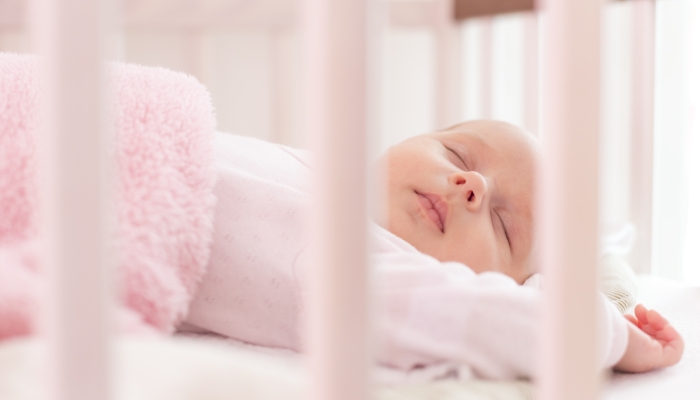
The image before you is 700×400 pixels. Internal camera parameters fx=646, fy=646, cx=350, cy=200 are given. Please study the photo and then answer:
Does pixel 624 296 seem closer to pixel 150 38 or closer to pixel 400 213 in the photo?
pixel 400 213

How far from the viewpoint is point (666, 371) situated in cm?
61

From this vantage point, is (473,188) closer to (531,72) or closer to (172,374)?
(172,374)

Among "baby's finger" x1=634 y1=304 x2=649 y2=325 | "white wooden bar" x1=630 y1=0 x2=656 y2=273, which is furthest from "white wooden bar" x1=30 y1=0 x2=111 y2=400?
"white wooden bar" x1=630 y1=0 x2=656 y2=273

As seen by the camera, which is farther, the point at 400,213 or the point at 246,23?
the point at 246,23

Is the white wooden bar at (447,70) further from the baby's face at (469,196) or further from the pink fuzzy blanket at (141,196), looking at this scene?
the pink fuzzy blanket at (141,196)

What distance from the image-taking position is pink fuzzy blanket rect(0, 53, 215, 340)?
0.50m

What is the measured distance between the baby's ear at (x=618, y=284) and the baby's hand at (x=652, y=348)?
0.09 metres

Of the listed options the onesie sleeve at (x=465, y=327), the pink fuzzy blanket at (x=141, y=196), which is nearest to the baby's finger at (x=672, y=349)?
the onesie sleeve at (x=465, y=327)

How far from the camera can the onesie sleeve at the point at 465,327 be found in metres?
0.52

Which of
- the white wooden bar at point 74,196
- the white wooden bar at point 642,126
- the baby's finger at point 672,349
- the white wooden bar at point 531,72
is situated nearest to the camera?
the white wooden bar at point 74,196

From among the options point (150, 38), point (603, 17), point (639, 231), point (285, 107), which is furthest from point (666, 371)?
point (150, 38)

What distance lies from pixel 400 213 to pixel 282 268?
0.66 ft

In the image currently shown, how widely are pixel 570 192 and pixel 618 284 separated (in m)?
0.57

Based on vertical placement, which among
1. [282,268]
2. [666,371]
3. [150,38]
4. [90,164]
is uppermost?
[150,38]
